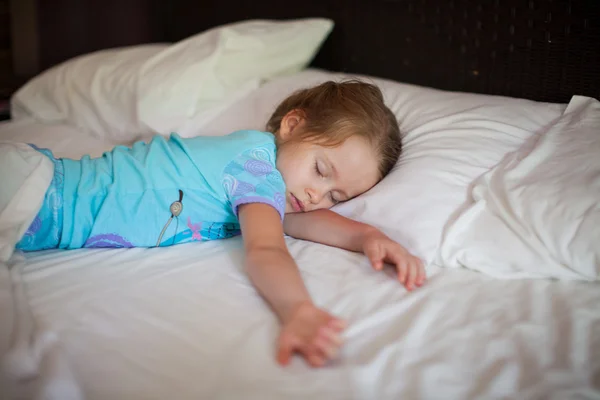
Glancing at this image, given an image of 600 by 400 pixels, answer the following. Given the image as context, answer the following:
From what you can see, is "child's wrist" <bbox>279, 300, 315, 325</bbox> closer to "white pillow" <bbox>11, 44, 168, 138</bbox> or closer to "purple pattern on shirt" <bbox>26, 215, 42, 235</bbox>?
"purple pattern on shirt" <bbox>26, 215, 42, 235</bbox>

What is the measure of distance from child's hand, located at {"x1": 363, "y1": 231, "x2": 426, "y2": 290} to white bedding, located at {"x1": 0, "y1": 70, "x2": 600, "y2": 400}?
0.02m

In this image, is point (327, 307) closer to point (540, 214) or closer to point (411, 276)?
point (411, 276)

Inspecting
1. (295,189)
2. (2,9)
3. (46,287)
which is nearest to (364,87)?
(295,189)

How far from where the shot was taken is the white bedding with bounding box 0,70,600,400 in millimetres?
766

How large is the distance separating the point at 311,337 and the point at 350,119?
542 millimetres

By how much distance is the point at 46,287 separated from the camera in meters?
1.01

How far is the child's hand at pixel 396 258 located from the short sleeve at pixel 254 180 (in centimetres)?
19

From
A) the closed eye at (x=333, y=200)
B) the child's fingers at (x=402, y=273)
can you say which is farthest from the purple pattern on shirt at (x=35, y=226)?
the child's fingers at (x=402, y=273)

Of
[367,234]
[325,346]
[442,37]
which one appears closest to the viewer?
[325,346]

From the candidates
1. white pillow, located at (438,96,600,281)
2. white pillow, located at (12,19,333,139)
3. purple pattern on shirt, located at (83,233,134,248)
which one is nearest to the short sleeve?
purple pattern on shirt, located at (83,233,134,248)

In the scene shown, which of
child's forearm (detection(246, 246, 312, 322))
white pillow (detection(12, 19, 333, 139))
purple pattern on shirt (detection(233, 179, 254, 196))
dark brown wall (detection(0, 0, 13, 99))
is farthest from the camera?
dark brown wall (detection(0, 0, 13, 99))

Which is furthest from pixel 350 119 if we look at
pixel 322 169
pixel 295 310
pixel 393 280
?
pixel 295 310

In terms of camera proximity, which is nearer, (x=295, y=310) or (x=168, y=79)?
(x=295, y=310)

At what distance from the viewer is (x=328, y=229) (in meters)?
1.19
